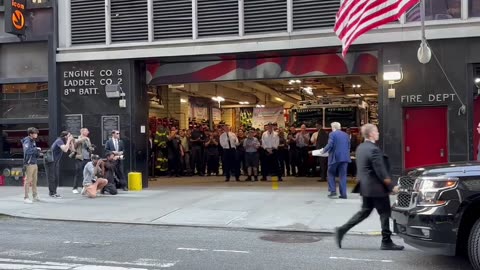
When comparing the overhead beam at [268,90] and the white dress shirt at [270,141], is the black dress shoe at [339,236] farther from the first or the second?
the overhead beam at [268,90]

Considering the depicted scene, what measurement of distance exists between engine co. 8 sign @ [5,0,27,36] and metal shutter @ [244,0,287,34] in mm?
6500

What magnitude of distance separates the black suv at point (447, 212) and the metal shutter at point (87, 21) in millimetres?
11874

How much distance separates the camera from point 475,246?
6109 mm

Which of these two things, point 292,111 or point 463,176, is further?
point 292,111

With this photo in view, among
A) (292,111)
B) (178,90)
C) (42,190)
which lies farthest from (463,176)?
(178,90)

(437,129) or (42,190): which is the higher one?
(437,129)

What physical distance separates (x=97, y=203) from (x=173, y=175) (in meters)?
8.08

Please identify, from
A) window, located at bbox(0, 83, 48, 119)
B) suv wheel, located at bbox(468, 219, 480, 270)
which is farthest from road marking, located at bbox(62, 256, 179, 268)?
window, located at bbox(0, 83, 48, 119)

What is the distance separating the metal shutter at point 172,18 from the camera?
15.4 m

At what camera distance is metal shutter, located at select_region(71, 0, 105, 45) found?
635 inches

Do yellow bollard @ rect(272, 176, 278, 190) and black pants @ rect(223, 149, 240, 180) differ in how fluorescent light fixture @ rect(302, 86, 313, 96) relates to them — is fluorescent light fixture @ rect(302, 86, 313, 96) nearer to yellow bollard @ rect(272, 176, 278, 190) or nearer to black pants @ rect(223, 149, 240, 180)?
yellow bollard @ rect(272, 176, 278, 190)

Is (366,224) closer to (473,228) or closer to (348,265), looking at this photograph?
(348,265)

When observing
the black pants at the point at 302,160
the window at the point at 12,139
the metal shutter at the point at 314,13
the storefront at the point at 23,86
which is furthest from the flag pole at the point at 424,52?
the window at the point at 12,139

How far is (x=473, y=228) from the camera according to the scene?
243 inches
